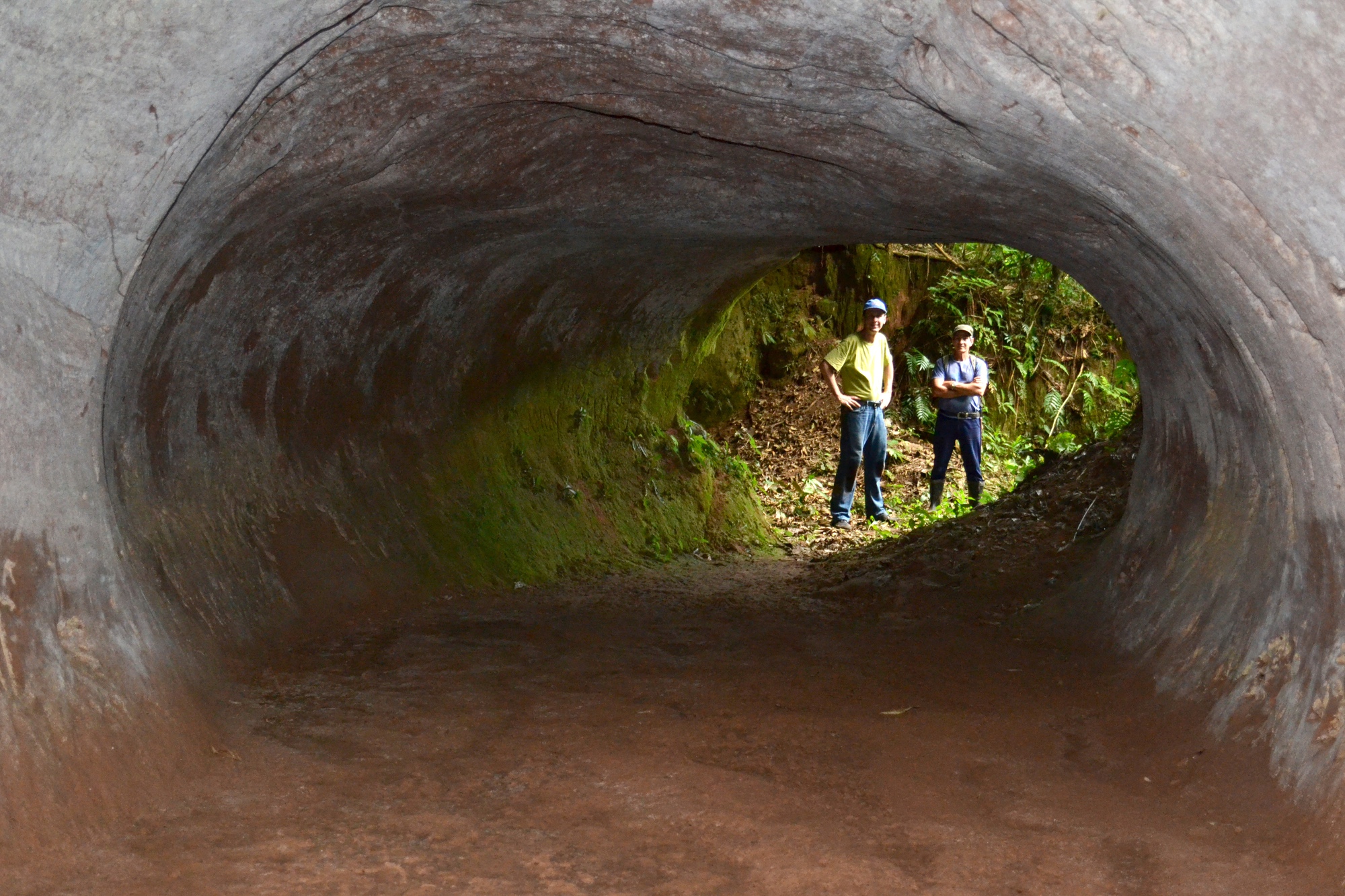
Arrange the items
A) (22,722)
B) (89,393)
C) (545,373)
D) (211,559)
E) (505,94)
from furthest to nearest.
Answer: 1. (545,373)
2. (211,559)
3. (505,94)
4. (89,393)
5. (22,722)

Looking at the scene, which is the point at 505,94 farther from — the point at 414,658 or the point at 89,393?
the point at 414,658

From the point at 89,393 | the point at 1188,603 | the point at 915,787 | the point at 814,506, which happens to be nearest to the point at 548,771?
the point at 915,787

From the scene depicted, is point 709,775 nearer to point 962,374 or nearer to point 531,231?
point 531,231

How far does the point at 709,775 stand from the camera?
165 inches

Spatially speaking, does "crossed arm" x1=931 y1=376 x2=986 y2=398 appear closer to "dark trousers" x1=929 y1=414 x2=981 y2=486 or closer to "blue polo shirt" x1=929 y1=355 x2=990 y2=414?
"blue polo shirt" x1=929 y1=355 x2=990 y2=414

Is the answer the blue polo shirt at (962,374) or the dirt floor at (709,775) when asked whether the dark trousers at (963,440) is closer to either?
the blue polo shirt at (962,374)

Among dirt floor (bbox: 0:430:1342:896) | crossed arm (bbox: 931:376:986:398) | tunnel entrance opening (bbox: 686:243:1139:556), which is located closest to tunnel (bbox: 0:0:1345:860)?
dirt floor (bbox: 0:430:1342:896)

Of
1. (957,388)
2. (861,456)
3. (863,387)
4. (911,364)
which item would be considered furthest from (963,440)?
(911,364)

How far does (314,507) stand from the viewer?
6969mm

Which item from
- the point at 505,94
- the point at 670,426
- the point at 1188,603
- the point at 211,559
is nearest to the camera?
the point at 505,94

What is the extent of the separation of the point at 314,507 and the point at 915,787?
4.28 metres

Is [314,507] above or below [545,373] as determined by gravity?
below

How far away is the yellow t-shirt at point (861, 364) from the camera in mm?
11312

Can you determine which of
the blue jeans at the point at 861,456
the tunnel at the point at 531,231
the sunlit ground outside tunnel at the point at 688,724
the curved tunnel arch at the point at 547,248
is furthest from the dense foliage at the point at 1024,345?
the tunnel at the point at 531,231
